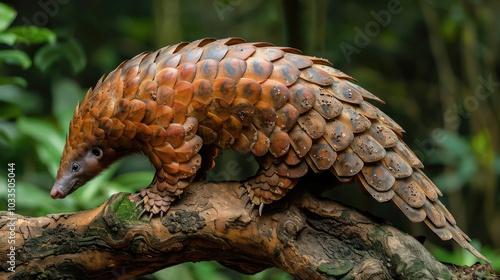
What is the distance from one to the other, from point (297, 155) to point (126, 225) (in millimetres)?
664

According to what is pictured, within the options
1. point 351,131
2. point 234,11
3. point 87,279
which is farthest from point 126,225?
point 234,11

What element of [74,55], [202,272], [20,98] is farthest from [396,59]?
[20,98]

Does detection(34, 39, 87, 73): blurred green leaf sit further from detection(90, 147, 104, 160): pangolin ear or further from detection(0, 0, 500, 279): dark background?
detection(90, 147, 104, 160): pangolin ear

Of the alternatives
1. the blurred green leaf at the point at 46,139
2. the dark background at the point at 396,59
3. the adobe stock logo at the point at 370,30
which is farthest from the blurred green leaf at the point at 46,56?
A: the adobe stock logo at the point at 370,30

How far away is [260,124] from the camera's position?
86.3 inches

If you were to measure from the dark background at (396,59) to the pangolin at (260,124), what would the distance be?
108 inches

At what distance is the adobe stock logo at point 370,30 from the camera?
17.6ft

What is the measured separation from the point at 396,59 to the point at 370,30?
1.76ft

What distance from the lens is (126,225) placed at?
231cm

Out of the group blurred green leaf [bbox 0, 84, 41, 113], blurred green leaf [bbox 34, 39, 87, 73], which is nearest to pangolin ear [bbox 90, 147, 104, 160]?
blurred green leaf [bbox 34, 39, 87, 73]

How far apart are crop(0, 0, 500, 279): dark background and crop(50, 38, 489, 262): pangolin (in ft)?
8.98

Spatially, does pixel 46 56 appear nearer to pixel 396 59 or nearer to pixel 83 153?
pixel 83 153

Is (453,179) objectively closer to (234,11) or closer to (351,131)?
(234,11)

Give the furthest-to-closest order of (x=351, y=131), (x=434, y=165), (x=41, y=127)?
(x=434, y=165) < (x=41, y=127) < (x=351, y=131)
